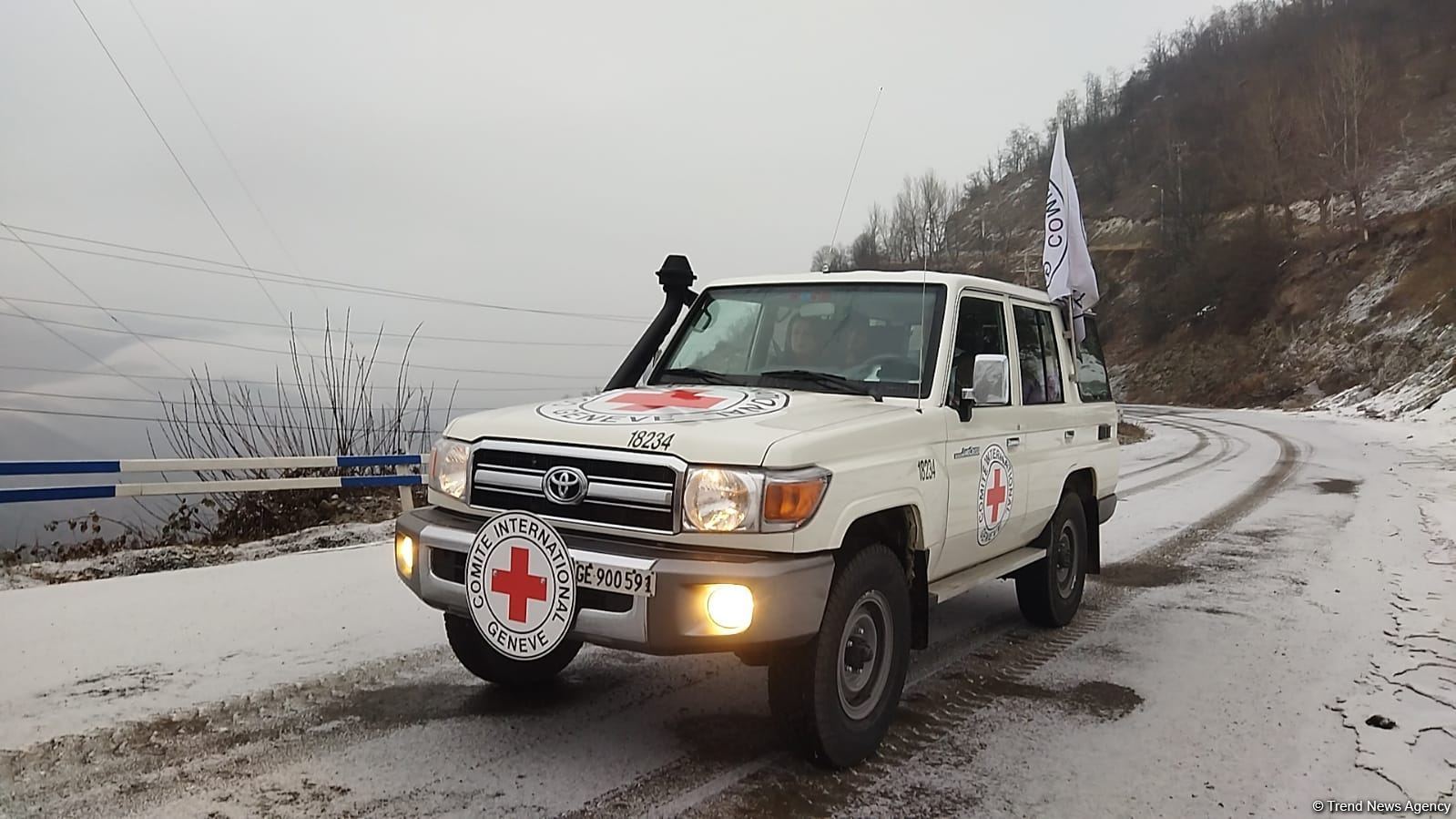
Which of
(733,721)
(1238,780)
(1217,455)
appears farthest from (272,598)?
(1217,455)

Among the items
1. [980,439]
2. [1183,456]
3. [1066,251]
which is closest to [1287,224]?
[1183,456]

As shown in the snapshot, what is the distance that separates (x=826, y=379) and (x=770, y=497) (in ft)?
4.29

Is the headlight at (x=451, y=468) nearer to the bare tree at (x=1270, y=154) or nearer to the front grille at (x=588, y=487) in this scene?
the front grille at (x=588, y=487)

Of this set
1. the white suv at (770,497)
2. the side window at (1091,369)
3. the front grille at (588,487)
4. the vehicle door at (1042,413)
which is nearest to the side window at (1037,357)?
the vehicle door at (1042,413)

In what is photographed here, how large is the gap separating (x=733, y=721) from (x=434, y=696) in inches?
56.0

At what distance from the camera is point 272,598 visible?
21.0 ft

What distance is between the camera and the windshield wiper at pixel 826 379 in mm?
4391

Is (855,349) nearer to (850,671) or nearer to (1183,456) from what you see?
(850,671)

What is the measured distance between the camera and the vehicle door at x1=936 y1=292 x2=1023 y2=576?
14.4ft

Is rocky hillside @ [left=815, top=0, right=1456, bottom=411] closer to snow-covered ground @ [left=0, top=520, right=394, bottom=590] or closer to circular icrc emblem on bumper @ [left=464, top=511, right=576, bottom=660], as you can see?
snow-covered ground @ [left=0, top=520, right=394, bottom=590]

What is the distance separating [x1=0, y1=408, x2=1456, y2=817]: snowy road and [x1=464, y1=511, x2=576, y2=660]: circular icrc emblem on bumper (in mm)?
573

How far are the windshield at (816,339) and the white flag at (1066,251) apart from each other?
219cm

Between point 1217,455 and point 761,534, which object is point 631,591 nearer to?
point 761,534

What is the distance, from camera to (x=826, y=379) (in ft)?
14.8
